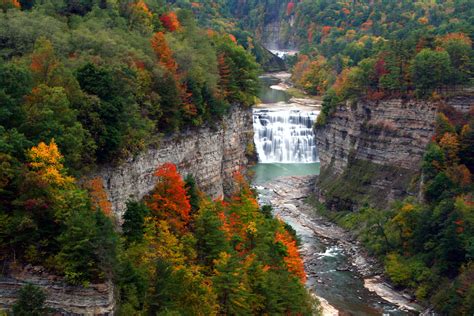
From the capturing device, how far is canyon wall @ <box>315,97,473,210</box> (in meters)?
82.6

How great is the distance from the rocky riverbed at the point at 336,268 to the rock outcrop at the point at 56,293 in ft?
94.1

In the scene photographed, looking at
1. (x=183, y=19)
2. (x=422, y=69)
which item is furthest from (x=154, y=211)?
(x=422, y=69)

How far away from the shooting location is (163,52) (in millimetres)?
59000

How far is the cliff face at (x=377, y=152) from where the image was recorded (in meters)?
82.8

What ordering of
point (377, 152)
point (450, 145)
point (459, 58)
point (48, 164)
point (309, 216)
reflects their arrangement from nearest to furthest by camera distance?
point (48, 164), point (450, 145), point (459, 58), point (309, 216), point (377, 152)

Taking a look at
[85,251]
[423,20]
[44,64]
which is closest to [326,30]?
[423,20]

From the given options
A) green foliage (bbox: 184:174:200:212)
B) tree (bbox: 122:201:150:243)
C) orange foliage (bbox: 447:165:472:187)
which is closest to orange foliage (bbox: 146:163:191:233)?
green foliage (bbox: 184:174:200:212)

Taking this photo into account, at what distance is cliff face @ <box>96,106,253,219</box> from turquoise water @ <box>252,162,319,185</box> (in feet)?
90.2

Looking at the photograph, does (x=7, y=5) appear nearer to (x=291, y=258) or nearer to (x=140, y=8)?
(x=140, y=8)

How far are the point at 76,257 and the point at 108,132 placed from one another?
39.3 feet

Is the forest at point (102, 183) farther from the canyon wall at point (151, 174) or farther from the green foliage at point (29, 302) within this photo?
the canyon wall at point (151, 174)

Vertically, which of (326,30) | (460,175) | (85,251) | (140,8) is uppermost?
(140,8)

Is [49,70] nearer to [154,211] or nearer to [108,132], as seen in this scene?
[108,132]

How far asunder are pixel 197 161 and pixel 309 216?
105 ft
